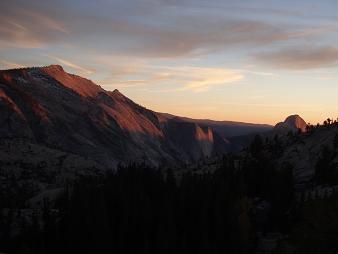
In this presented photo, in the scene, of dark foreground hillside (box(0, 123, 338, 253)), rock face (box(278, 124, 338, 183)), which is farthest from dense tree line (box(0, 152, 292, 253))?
rock face (box(278, 124, 338, 183))

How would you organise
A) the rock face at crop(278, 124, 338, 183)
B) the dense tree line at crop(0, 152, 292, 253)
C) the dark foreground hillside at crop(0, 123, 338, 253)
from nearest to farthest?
the dense tree line at crop(0, 152, 292, 253), the dark foreground hillside at crop(0, 123, 338, 253), the rock face at crop(278, 124, 338, 183)

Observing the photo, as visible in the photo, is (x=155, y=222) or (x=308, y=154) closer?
(x=155, y=222)

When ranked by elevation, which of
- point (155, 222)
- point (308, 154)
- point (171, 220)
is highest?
point (308, 154)

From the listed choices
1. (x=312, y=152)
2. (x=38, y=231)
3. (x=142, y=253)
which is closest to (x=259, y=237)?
(x=142, y=253)

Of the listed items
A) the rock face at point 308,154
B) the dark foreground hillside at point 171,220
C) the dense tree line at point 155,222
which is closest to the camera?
the dense tree line at point 155,222

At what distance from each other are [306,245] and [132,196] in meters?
73.4

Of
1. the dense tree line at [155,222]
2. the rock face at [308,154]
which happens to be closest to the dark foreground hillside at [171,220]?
the dense tree line at [155,222]

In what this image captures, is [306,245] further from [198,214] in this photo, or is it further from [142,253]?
[198,214]

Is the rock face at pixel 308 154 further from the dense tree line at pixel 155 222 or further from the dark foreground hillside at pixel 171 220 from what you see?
the dense tree line at pixel 155 222

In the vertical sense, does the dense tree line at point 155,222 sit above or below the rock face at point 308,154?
below

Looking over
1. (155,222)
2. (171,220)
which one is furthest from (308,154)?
(171,220)

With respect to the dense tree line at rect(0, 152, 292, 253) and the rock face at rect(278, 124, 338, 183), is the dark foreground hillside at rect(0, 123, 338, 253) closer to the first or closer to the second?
the dense tree line at rect(0, 152, 292, 253)

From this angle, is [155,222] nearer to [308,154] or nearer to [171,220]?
[171,220]

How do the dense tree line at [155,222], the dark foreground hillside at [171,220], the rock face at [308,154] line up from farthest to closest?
the rock face at [308,154]
the dark foreground hillside at [171,220]
the dense tree line at [155,222]
